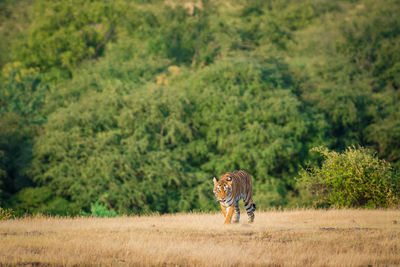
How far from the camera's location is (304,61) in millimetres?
46438

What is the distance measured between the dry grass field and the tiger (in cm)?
38

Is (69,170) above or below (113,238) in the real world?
below

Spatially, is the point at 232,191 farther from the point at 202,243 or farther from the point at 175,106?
the point at 175,106

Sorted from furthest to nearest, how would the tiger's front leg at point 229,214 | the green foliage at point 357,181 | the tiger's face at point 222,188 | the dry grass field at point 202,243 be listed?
the green foliage at point 357,181 → the tiger's front leg at point 229,214 → the tiger's face at point 222,188 → the dry grass field at point 202,243

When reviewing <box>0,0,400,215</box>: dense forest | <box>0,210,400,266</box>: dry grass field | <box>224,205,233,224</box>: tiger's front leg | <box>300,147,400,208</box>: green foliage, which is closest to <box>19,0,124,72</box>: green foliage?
<box>0,0,400,215</box>: dense forest

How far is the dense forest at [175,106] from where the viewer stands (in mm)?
30750

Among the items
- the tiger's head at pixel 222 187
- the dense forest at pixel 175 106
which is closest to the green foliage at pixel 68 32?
the dense forest at pixel 175 106

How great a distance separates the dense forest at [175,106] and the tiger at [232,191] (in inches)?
389

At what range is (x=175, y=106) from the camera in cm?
3328

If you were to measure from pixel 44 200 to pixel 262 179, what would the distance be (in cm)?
1297

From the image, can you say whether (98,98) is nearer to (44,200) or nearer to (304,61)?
Result: (44,200)

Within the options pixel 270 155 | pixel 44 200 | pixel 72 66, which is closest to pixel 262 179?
pixel 270 155

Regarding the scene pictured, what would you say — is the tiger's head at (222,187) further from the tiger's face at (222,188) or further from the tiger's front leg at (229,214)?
the tiger's front leg at (229,214)

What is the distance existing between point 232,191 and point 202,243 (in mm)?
1485
